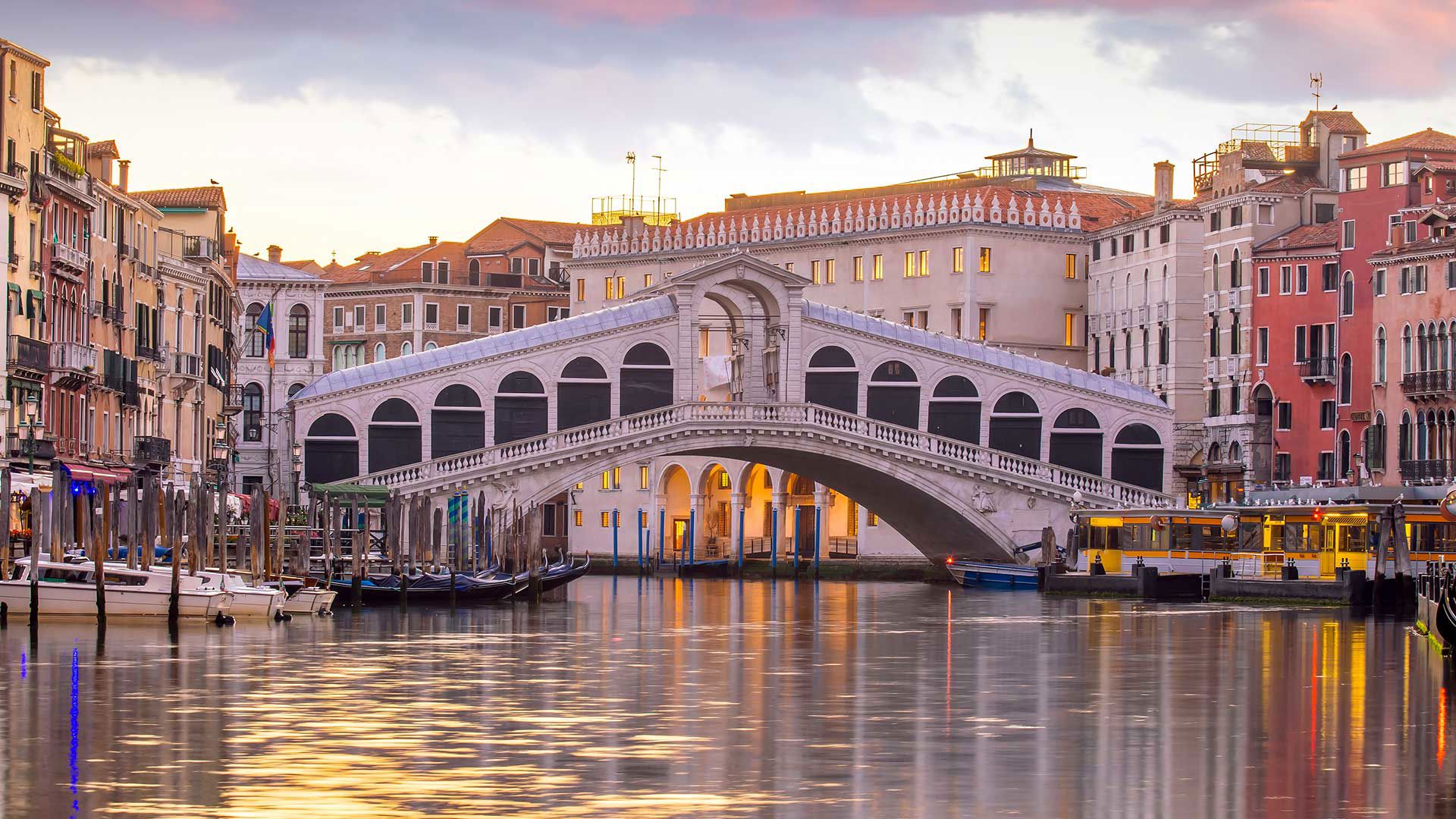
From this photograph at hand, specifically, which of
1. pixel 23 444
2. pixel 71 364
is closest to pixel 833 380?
pixel 71 364

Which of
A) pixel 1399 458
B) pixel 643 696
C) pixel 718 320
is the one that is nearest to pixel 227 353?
pixel 718 320

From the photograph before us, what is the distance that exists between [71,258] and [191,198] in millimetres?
17619

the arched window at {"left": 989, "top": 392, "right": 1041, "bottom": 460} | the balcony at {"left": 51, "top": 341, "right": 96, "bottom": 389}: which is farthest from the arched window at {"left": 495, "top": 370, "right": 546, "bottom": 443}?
the balcony at {"left": 51, "top": 341, "right": 96, "bottom": 389}

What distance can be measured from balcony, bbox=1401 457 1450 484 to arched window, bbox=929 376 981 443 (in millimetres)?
10653

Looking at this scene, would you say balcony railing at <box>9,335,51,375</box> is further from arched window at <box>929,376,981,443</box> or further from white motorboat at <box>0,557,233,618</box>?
arched window at <box>929,376,981,443</box>

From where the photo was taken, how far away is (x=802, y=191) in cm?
8388

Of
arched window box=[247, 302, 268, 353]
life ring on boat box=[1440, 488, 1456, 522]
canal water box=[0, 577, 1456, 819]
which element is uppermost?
arched window box=[247, 302, 268, 353]

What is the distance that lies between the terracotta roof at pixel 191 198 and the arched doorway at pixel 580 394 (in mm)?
8530

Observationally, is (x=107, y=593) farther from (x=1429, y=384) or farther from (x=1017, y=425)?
(x=1017, y=425)

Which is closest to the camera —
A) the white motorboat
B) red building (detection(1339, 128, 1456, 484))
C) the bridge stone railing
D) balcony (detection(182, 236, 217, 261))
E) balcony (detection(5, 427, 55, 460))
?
the white motorboat

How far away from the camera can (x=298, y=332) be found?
3108 inches

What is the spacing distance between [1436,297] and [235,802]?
41722 millimetres

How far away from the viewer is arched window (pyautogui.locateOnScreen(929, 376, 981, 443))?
62594 millimetres

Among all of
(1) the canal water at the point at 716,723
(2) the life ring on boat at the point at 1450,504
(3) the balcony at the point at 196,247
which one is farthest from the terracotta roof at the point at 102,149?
(2) the life ring on boat at the point at 1450,504
